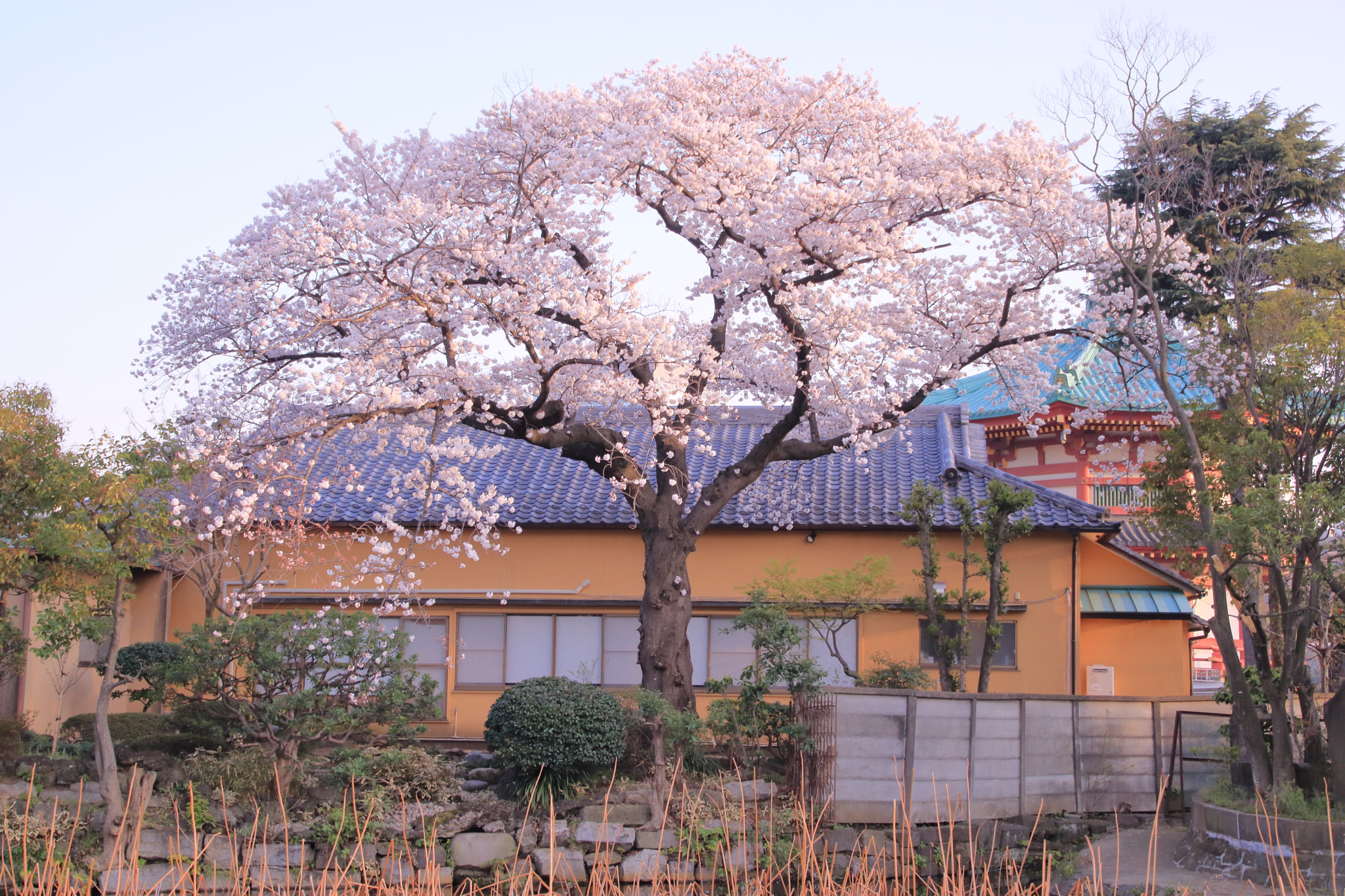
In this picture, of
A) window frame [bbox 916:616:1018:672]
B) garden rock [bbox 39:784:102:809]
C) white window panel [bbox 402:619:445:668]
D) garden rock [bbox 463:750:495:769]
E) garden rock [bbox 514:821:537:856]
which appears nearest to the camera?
garden rock [bbox 39:784:102:809]

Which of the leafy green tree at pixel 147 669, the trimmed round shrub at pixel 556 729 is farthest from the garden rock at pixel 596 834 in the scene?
the leafy green tree at pixel 147 669

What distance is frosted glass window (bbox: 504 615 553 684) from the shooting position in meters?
15.4

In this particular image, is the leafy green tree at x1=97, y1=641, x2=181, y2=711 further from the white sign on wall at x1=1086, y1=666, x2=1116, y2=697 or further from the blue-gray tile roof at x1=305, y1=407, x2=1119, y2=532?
the white sign on wall at x1=1086, y1=666, x2=1116, y2=697

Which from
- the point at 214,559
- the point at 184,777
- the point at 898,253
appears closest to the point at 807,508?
the point at 898,253

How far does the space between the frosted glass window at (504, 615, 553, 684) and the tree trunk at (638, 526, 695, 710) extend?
163 inches

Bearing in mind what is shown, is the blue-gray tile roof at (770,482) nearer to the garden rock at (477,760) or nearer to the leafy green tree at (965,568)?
the leafy green tree at (965,568)

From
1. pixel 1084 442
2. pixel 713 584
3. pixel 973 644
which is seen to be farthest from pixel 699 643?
pixel 1084 442

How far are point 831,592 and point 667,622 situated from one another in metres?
3.00

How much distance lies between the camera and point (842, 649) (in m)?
15.1

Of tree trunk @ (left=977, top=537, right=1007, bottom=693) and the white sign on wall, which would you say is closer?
tree trunk @ (left=977, top=537, right=1007, bottom=693)

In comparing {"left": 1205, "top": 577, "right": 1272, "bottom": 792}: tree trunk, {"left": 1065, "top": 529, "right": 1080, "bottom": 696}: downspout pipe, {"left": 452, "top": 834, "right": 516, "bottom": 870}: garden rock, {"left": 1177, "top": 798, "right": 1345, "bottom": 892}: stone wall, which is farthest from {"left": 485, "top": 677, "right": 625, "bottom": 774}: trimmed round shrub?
{"left": 1065, "top": 529, "right": 1080, "bottom": 696}: downspout pipe

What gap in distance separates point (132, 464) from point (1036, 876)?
8642mm

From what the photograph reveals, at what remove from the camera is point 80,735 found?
11.5 meters

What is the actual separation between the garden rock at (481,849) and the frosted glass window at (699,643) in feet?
20.2
